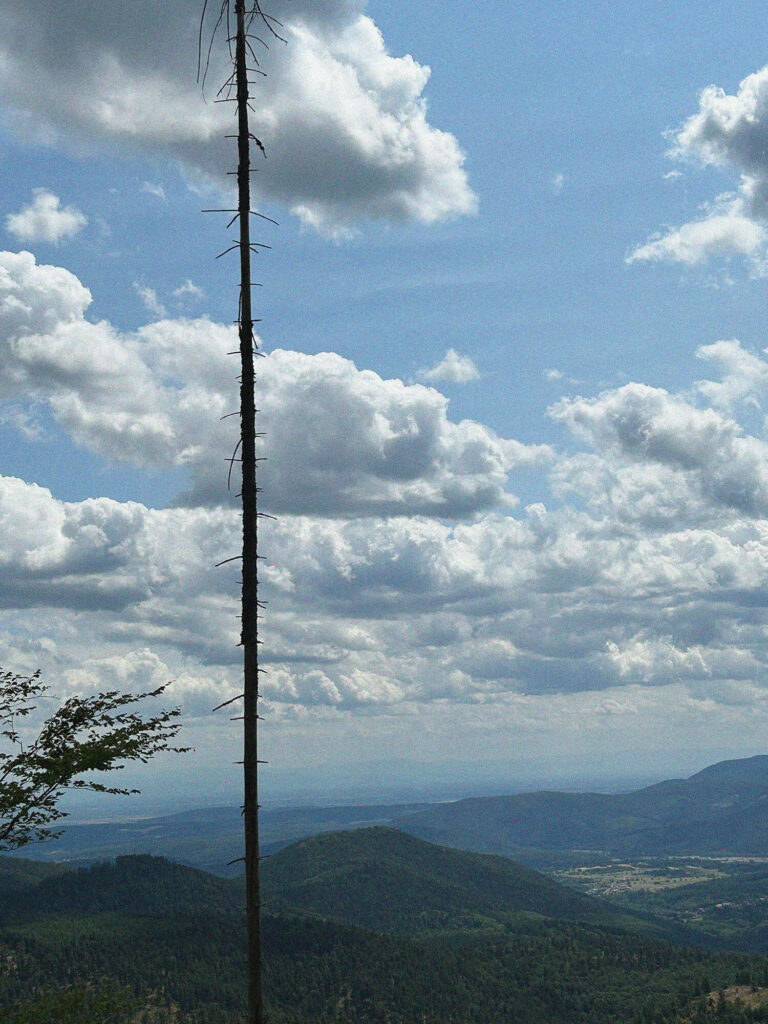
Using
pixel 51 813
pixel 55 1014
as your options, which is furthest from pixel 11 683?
pixel 55 1014

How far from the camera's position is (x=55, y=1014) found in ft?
141

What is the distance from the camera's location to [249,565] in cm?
3195

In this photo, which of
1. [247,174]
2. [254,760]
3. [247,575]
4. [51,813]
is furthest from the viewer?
[51,813]

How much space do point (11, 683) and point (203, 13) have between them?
28.7m

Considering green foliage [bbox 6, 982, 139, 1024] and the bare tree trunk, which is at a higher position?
the bare tree trunk

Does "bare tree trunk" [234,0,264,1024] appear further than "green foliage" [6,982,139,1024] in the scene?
No

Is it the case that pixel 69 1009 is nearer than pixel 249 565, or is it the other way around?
pixel 249 565

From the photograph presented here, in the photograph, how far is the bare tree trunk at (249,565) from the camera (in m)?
29.9

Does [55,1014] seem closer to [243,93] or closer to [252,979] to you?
[252,979]

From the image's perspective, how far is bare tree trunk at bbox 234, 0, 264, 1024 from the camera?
2992cm

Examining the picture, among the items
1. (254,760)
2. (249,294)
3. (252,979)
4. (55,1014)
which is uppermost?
(249,294)

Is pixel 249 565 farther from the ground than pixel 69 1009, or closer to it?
farther from the ground

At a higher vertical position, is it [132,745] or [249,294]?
[249,294]

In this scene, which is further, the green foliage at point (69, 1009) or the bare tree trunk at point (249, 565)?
the green foliage at point (69, 1009)
